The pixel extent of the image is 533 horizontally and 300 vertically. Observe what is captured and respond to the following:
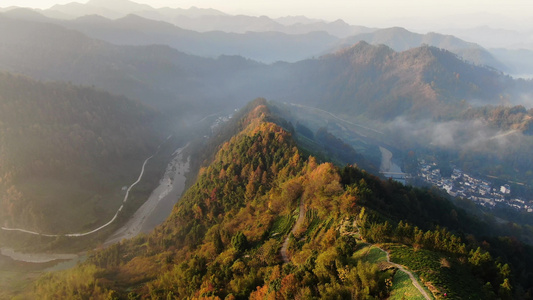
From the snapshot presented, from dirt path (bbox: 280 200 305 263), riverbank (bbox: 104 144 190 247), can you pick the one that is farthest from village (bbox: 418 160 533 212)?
riverbank (bbox: 104 144 190 247)

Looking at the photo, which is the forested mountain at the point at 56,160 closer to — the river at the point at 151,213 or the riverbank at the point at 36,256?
the riverbank at the point at 36,256

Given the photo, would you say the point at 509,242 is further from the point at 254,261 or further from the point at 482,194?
the point at 482,194

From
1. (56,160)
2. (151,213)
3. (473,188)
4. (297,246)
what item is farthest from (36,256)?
(473,188)

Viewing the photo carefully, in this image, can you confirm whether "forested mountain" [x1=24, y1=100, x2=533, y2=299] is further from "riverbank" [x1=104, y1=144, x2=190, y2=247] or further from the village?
the village

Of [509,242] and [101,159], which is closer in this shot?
[509,242]

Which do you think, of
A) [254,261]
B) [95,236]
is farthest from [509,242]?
[95,236]

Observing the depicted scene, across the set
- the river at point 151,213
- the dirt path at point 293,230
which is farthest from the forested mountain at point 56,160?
the dirt path at point 293,230
